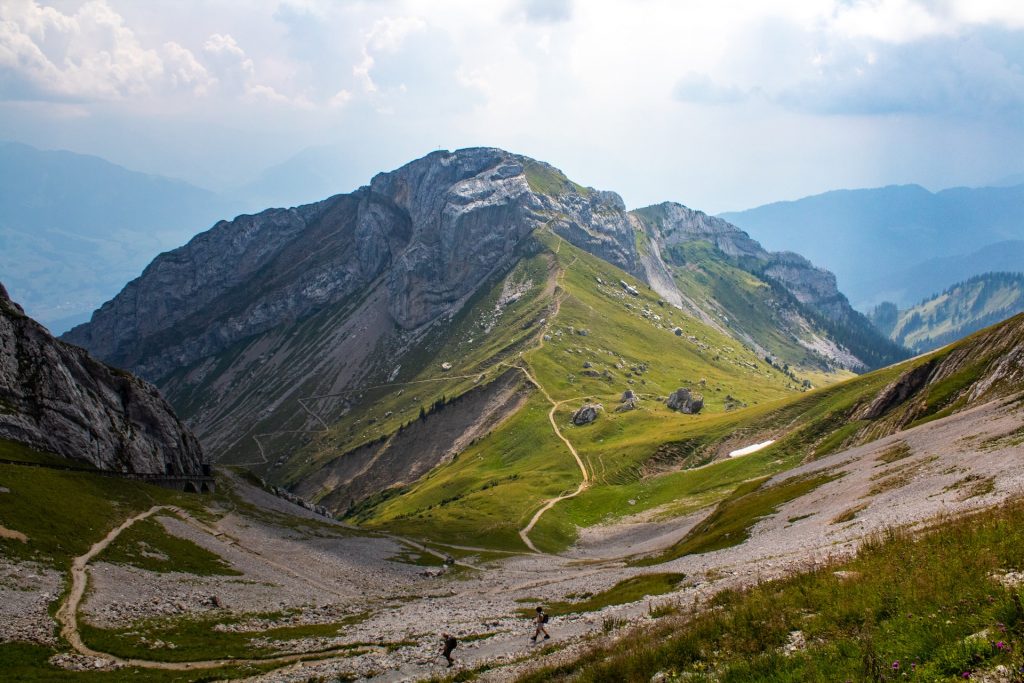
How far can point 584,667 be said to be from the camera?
2281cm

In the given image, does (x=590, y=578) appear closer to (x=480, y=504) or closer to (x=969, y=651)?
(x=969, y=651)

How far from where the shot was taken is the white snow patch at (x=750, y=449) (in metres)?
130

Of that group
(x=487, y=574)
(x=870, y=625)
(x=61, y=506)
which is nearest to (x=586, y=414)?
Result: (x=487, y=574)

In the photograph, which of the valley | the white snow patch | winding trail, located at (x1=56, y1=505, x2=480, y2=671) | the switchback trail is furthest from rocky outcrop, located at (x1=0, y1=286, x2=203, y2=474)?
the white snow patch

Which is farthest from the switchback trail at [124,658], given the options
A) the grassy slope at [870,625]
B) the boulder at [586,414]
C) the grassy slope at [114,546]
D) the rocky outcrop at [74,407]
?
the boulder at [586,414]

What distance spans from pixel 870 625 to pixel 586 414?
173 m

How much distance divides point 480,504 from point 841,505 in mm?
102060

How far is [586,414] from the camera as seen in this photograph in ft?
621

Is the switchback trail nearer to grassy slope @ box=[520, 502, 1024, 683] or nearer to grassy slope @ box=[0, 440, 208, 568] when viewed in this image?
grassy slope @ box=[0, 440, 208, 568]

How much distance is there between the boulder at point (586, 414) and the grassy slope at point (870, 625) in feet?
531

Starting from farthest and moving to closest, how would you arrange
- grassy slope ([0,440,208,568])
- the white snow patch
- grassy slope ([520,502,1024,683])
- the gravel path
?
the white snow patch, grassy slope ([0,440,208,568]), the gravel path, grassy slope ([520,502,1024,683])

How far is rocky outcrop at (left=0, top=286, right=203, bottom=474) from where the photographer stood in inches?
3816

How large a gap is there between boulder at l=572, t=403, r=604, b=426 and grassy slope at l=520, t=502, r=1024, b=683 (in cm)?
16185

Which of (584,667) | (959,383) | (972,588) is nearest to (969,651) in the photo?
(972,588)
